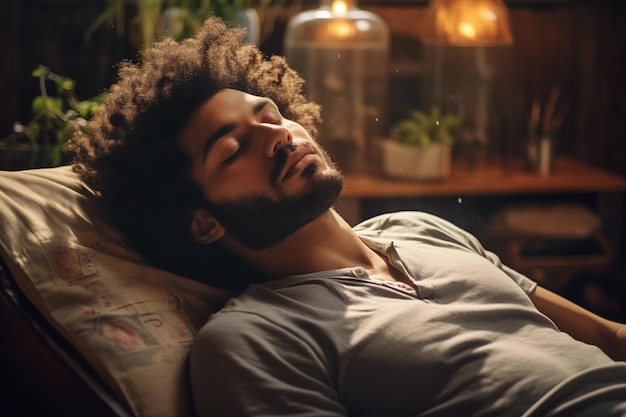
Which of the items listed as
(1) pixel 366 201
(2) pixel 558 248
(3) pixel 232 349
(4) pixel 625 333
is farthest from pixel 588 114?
(3) pixel 232 349

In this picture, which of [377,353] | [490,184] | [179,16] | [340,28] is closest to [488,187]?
[490,184]

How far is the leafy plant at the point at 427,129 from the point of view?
273 centimetres

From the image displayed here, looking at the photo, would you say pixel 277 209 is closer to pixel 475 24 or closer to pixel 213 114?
pixel 213 114

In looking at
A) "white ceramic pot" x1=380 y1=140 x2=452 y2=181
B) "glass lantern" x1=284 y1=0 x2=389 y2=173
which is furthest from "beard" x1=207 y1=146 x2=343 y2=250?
"white ceramic pot" x1=380 y1=140 x2=452 y2=181

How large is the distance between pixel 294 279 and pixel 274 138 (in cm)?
19

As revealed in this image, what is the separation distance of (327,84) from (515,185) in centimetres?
66

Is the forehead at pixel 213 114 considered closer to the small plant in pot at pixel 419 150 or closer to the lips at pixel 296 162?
the lips at pixel 296 162

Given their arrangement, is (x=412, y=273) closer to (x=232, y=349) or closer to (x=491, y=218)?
(x=232, y=349)

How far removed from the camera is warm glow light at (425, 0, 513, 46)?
2471 mm

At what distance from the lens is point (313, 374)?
970 mm

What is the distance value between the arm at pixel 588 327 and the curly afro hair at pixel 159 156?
48 cm

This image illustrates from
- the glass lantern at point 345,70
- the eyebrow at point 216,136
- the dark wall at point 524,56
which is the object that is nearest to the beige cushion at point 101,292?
the eyebrow at point 216,136

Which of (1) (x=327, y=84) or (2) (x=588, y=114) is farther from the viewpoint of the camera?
(2) (x=588, y=114)

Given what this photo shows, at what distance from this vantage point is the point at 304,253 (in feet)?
A: 3.84
